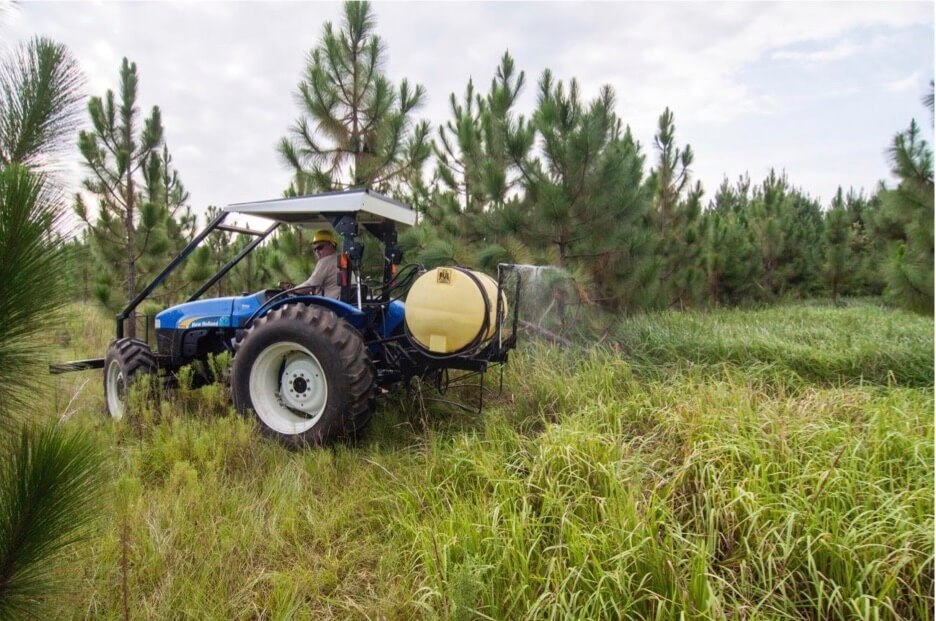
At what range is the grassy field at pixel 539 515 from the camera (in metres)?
1.81

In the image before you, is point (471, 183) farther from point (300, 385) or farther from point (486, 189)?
point (300, 385)

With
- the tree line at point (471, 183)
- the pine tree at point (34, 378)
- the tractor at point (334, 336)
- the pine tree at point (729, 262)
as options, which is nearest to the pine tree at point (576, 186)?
the tree line at point (471, 183)

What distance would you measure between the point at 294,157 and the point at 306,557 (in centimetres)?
497

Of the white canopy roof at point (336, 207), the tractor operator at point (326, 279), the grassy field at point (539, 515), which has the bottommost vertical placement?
the grassy field at point (539, 515)

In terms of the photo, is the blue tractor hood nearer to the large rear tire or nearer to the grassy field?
the large rear tire

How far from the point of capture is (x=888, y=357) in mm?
5016

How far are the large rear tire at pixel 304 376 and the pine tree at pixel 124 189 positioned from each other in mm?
4868

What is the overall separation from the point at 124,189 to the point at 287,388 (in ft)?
19.3

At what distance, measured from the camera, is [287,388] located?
11.9ft

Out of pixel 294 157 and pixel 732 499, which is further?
pixel 294 157

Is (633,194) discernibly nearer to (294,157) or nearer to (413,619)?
(294,157)

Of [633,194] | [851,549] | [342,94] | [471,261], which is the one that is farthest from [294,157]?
[851,549]

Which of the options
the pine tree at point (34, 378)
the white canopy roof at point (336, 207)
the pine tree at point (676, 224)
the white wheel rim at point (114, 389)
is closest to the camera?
the pine tree at point (34, 378)

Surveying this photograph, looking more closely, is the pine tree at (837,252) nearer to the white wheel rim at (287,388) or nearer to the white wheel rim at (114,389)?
the white wheel rim at (287,388)
